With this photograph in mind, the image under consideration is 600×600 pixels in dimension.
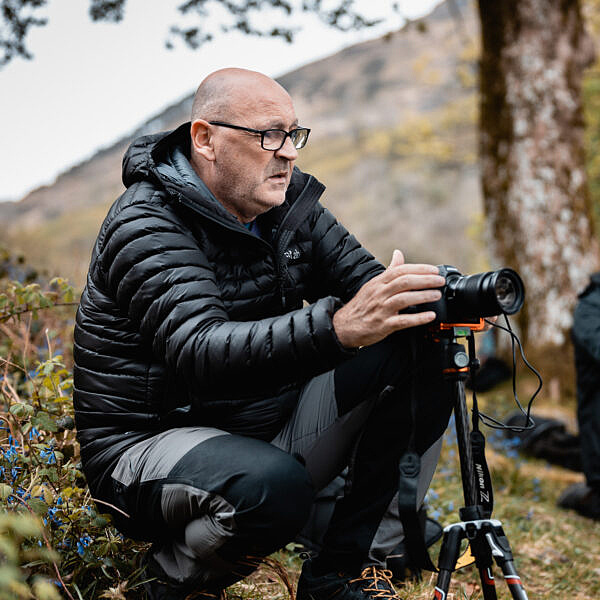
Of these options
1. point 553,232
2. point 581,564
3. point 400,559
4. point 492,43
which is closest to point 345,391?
point 400,559

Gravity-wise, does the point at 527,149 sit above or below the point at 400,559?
above

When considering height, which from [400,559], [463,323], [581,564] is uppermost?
Answer: [463,323]

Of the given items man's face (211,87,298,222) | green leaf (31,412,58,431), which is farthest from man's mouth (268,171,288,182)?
green leaf (31,412,58,431)

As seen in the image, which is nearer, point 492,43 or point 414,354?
point 414,354

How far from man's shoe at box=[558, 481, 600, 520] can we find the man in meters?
2.17

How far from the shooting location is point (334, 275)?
260 cm

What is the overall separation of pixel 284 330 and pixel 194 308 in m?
0.26

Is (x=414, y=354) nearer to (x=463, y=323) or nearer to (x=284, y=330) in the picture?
(x=463, y=323)

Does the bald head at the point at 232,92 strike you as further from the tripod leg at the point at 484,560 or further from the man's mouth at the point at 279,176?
the tripod leg at the point at 484,560

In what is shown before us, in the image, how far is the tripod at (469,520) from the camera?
69.0 inches

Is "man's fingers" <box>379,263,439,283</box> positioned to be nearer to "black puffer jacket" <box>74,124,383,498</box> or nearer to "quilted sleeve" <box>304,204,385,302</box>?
"black puffer jacket" <box>74,124,383,498</box>

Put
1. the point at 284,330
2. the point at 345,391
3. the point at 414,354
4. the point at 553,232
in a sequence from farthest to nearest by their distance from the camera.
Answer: the point at 553,232 < the point at 345,391 < the point at 414,354 < the point at 284,330

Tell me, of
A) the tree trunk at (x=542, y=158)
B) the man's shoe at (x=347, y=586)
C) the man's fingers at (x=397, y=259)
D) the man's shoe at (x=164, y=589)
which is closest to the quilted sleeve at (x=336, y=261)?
the man's fingers at (x=397, y=259)

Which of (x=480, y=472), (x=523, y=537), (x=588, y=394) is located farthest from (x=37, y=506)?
(x=588, y=394)
